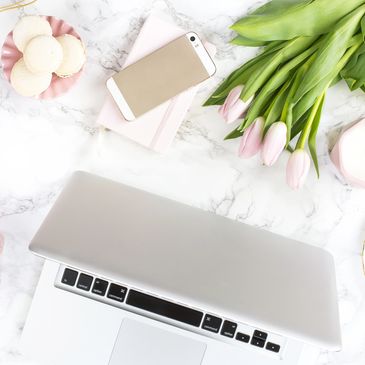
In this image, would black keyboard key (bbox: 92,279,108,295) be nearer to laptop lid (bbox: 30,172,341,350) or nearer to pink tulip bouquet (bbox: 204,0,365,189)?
laptop lid (bbox: 30,172,341,350)

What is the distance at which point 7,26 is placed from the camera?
0.82 meters

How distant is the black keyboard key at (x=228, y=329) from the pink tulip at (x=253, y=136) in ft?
0.73

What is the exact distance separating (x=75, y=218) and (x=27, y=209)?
0.23 m

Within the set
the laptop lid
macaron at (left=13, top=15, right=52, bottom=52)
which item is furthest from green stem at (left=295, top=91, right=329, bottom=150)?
macaron at (left=13, top=15, right=52, bottom=52)

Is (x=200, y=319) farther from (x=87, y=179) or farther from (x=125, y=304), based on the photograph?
(x=87, y=179)

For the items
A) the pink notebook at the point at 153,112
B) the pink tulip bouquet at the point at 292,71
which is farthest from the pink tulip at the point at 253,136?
the pink notebook at the point at 153,112

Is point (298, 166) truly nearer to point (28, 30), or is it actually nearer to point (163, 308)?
point (163, 308)

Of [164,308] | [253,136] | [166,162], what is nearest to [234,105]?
[253,136]

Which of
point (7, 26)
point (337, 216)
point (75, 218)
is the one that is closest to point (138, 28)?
point (7, 26)

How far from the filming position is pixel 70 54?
75 cm

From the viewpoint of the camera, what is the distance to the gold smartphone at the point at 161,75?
0.80m

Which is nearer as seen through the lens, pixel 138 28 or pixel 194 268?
pixel 194 268

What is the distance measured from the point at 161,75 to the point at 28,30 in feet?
0.60

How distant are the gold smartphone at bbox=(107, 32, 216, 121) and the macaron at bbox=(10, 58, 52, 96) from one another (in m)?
0.09
